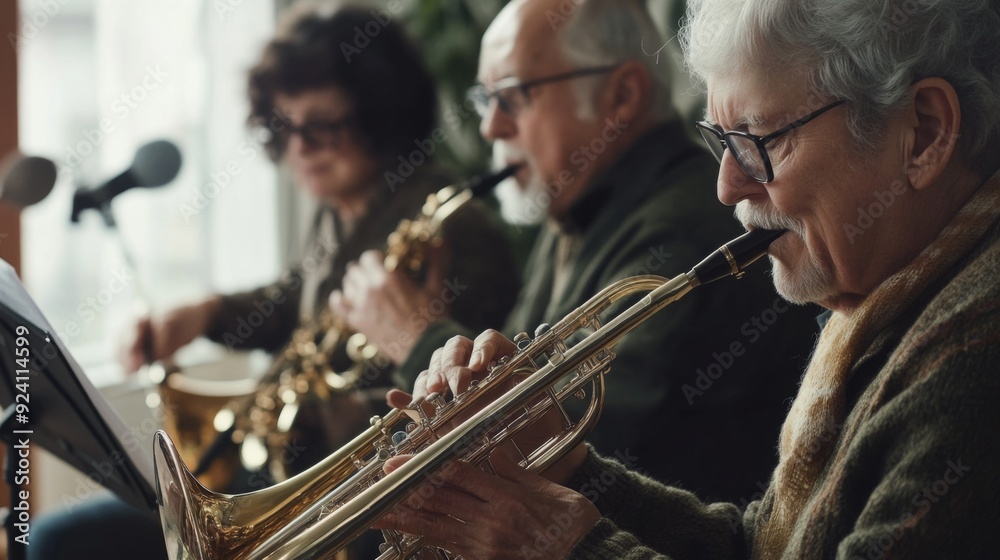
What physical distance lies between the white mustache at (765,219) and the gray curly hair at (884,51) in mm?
108

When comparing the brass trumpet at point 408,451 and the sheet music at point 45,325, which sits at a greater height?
the sheet music at point 45,325

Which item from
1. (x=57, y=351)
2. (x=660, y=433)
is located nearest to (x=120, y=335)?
(x=57, y=351)

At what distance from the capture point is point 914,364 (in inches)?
33.8

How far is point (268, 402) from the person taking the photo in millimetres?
2252

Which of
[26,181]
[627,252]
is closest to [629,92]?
[627,252]

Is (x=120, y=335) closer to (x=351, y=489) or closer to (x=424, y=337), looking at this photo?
(x=424, y=337)

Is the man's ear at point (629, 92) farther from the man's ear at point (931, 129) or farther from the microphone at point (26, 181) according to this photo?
the microphone at point (26, 181)

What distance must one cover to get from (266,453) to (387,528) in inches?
49.9

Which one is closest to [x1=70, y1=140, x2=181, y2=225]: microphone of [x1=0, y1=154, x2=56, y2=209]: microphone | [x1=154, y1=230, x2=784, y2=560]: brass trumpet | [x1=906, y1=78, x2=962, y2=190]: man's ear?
[x1=0, y1=154, x2=56, y2=209]: microphone

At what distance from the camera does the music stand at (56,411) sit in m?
1.10

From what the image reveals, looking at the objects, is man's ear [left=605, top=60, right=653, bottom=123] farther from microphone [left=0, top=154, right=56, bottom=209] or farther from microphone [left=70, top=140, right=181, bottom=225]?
microphone [left=0, top=154, right=56, bottom=209]

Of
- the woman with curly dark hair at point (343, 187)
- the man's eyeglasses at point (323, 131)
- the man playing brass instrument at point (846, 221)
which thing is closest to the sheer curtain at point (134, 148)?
the woman with curly dark hair at point (343, 187)

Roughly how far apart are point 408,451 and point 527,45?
3.49 feet

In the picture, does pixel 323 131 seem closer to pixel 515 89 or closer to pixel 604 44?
pixel 515 89
